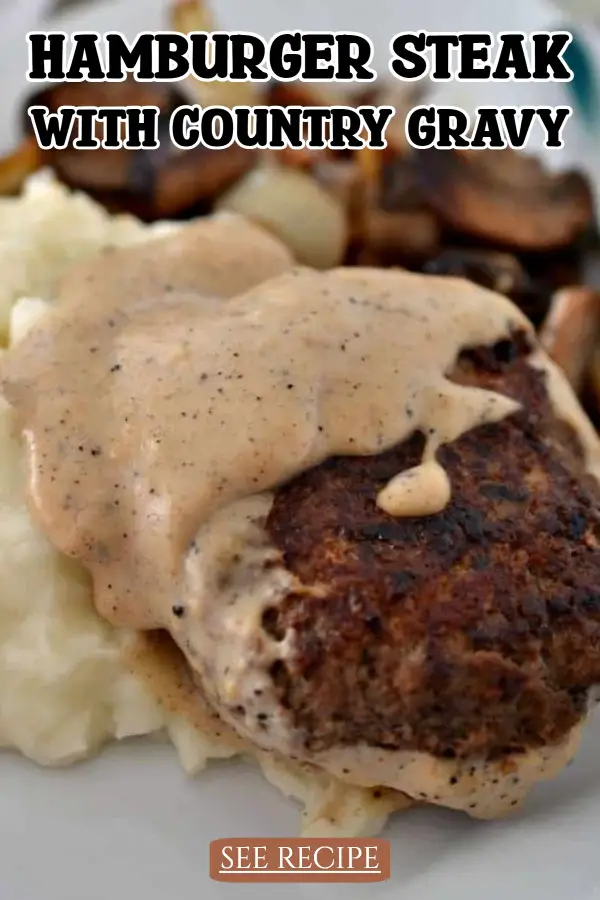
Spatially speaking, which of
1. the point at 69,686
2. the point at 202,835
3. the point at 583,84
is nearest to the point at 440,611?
the point at 202,835

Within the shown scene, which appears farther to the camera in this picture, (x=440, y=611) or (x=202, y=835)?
(x=202, y=835)

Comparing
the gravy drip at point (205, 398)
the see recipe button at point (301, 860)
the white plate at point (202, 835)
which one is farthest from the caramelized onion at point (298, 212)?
the see recipe button at point (301, 860)

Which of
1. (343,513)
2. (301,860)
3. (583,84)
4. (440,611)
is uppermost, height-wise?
(583,84)

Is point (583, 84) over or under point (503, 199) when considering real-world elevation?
over

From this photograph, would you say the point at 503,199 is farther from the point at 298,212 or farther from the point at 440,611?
the point at 440,611

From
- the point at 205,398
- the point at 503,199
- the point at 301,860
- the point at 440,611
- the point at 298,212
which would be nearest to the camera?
the point at 440,611

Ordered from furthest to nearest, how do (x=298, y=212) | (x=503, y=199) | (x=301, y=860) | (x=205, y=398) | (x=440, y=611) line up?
(x=503, y=199)
(x=298, y=212)
(x=205, y=398)
(x=301, y=860)
(x=440, y=611)
